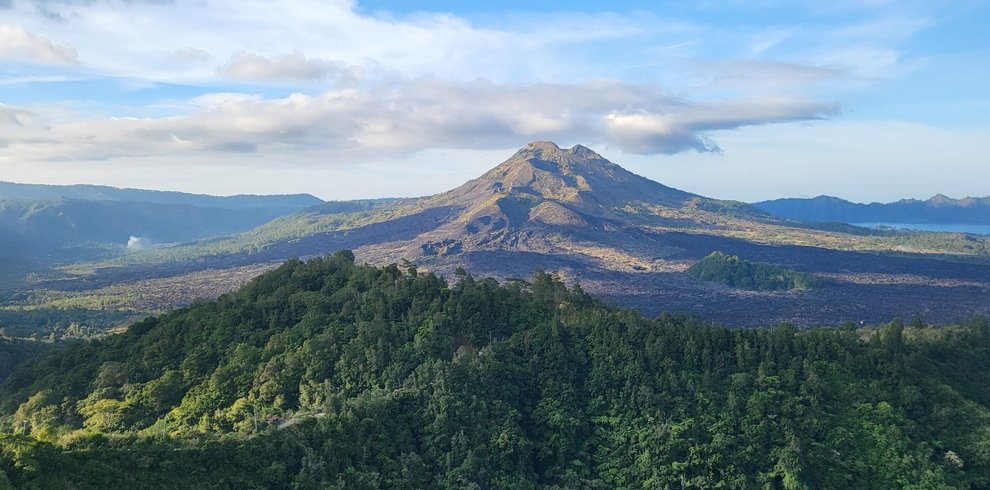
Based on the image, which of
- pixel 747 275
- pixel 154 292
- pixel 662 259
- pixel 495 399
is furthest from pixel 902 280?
pixel 154 292

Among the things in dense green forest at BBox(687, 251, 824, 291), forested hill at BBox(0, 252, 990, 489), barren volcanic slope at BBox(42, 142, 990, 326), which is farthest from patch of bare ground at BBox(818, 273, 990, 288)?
forested hill at BBox(0, 252, 990, 489)

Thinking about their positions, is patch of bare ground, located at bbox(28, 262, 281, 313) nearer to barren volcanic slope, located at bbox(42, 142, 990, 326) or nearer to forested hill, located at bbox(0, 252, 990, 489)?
barren volcanic slope, located at bbox(42, 142, 990, 326)

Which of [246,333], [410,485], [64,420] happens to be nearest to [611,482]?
[410,485]

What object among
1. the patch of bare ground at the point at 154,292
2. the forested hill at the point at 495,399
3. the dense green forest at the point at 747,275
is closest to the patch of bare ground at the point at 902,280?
the dense green forest at the point at 747,275

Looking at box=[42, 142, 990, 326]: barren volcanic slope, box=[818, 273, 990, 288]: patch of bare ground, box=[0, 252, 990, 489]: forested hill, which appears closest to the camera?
box=[0, 252, 990, 489]: forested hill

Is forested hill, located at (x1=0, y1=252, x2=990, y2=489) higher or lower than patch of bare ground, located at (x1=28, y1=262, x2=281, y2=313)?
higher

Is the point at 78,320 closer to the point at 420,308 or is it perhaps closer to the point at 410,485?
the point at 420,308

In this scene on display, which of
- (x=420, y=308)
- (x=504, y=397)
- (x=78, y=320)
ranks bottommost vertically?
(x=78, y=320)
